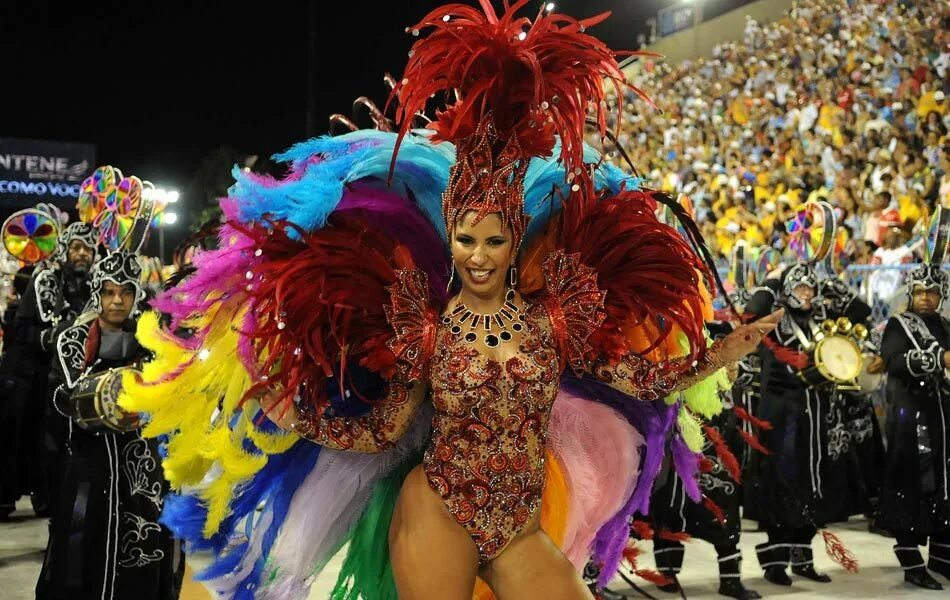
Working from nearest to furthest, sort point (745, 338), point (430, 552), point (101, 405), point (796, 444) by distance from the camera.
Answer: point (430, 552)
point (745, 338)
point (101, 405)
point (796, 444)

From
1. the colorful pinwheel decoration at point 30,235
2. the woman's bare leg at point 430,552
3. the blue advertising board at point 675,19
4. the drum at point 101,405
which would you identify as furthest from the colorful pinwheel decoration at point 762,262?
the blue advertising board at point 675,19

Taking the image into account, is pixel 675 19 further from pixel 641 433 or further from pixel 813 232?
pixel 641 433

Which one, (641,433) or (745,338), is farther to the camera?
(641,433)

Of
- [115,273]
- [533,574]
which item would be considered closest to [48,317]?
[115,273]

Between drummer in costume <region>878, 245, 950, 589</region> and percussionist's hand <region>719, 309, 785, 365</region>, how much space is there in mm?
3952

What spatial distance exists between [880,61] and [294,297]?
10.8 m

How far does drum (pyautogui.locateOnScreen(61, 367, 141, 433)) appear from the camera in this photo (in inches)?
160

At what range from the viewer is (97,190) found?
17.8ft

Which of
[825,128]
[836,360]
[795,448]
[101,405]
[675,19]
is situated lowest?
[795,448]

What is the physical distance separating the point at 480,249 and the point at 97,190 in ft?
10.7

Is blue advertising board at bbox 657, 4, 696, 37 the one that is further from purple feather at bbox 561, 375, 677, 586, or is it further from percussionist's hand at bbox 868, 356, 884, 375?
purple feather at bbox 561, 375, 677, 586

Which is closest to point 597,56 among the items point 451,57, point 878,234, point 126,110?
point 451,57

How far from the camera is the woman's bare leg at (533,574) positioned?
9.10 feet

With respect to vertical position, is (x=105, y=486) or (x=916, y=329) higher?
(x=916, y=329)
